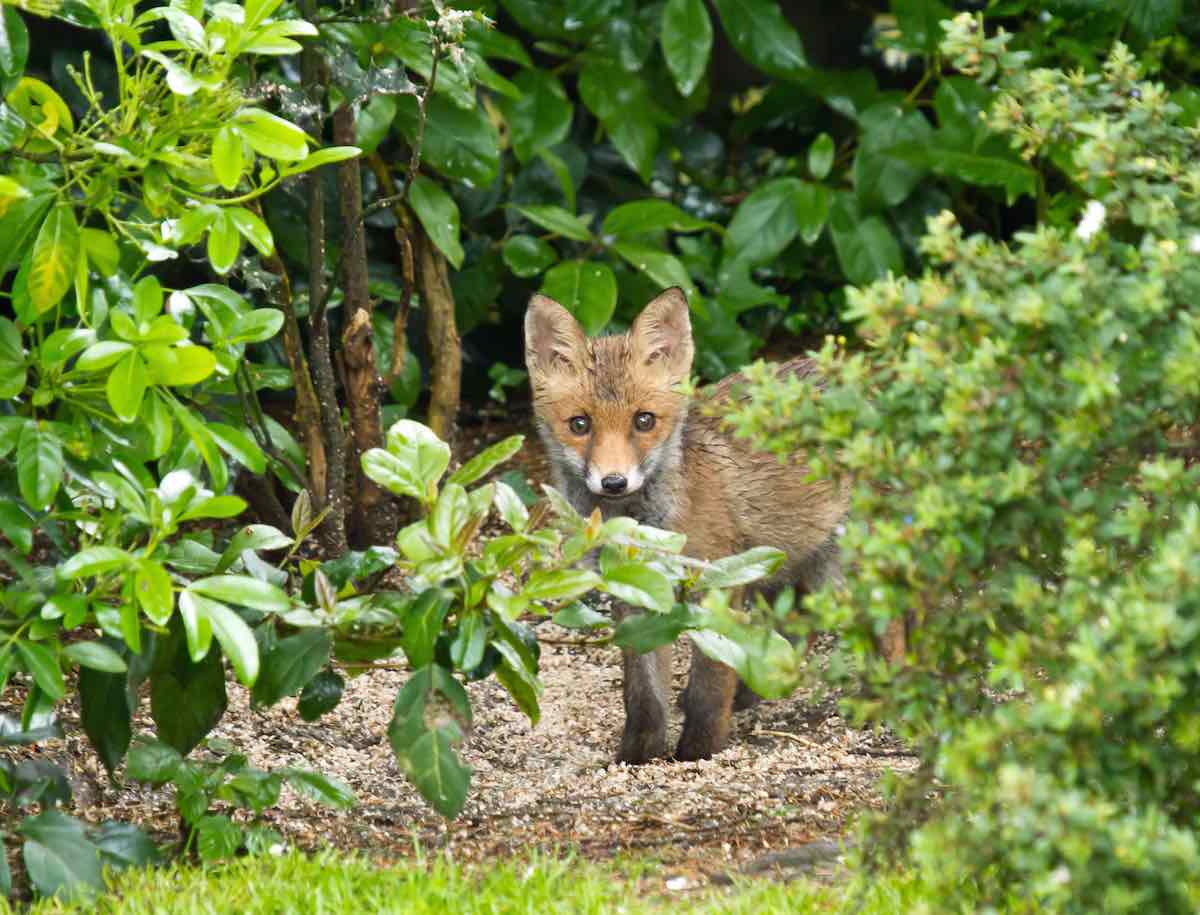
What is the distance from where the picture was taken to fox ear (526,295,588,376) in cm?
573

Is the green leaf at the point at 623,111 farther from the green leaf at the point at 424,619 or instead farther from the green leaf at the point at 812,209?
the green leaf at the point at 424,619

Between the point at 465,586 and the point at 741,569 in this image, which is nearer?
the point at 465,586

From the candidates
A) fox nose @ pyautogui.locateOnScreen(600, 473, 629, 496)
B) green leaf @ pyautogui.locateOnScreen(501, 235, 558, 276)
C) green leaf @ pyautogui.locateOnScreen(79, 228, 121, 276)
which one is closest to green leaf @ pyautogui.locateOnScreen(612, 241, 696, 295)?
green leaf @ pyautogui.locateOnScreen(501, 235, 558, 276)

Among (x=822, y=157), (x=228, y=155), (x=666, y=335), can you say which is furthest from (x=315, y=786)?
(x=822, y=157)

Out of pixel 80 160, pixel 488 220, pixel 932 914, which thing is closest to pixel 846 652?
pixel 932 914

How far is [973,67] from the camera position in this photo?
343cm

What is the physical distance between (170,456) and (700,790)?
5.63 ft

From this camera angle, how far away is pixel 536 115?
719 cm

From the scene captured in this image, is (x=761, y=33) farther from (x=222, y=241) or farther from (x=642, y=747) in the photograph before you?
(x=222, y=241)

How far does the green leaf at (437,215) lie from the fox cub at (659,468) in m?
0.71

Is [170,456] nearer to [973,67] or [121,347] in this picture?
[121,347]

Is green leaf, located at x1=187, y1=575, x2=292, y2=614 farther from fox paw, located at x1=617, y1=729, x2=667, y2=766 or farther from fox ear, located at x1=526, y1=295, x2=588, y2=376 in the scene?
fox ear, located at x1=526, y1=295, x2=588, y2=376

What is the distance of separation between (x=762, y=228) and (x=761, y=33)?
90 centimetres

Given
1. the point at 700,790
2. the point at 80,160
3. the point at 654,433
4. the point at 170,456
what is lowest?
the point at 700,790
